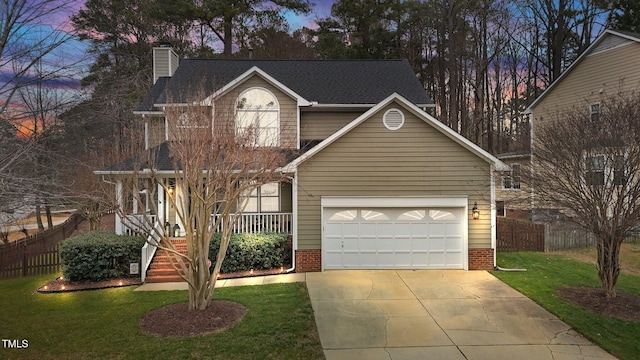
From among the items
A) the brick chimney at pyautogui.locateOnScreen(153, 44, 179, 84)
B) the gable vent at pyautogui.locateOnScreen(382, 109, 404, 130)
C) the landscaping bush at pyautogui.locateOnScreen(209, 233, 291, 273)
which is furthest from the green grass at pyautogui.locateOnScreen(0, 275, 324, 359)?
the brick chimney at pyautogui.locateOnScreen(153, 44, 179, 84)

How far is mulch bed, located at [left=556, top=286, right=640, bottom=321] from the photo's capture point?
26.7ft

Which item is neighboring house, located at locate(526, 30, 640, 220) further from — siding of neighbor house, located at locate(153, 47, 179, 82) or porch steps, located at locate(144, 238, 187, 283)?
siding of neighbor house, located at locate(153, 47, 179, 82)

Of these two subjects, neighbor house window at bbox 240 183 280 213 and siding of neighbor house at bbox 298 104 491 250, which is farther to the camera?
neighbor house window at bbox 240 183 280 213

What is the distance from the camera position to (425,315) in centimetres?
820

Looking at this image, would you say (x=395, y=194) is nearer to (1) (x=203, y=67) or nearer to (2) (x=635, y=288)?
(2) (x=635, y=288)

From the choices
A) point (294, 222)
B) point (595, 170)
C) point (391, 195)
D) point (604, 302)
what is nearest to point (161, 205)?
point (294, 222)

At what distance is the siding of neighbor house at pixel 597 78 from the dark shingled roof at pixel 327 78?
20.9 feet

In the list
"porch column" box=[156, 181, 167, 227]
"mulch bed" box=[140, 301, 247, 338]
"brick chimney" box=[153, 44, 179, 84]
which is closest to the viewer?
"mulch bed" box=[140, 301, 247, 338]

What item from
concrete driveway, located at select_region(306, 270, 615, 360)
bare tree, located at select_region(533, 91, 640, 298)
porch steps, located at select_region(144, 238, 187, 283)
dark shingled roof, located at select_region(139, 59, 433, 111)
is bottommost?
concrete driveway, located at select_region(306, 270, 615, 360)

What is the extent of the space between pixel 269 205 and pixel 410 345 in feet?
27.2

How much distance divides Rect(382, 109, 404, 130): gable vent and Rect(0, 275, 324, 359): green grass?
575 centimetres

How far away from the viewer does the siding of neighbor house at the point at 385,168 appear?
1173cm

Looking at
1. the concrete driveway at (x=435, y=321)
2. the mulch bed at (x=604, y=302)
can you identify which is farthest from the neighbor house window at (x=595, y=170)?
the concrete driveway at (x=435, y=321)

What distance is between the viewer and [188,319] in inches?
302
